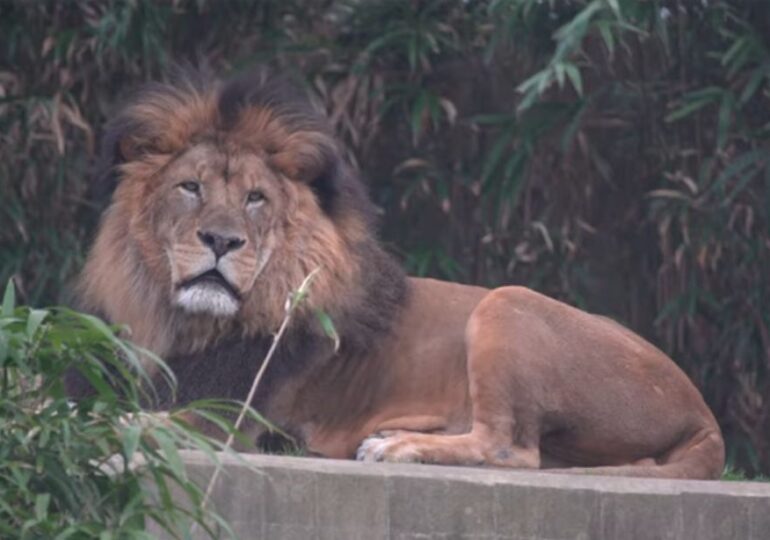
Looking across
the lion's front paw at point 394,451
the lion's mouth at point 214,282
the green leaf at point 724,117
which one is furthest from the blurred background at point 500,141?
the lion's front paw at point 394,451

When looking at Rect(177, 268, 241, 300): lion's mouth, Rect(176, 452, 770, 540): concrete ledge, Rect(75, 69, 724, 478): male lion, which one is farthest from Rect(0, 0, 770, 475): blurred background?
Rect(176, 452, 770, 540): concrete ledge

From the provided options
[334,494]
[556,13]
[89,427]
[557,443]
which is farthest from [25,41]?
[89,427]

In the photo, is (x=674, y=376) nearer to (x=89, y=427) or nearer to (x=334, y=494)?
(x=334, y=494)

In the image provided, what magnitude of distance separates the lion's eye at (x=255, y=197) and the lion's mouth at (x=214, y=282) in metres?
0.22

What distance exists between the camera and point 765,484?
481 centimetres

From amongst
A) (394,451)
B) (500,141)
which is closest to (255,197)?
(394,451)

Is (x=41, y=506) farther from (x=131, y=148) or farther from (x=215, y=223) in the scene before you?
(x=131, y=148)

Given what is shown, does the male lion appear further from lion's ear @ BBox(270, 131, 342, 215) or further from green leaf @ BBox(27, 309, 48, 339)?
green leaf @ BBox(27, 309, 48, 339)

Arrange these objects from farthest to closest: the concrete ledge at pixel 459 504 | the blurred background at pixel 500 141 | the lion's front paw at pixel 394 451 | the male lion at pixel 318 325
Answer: the blurred background at pixel 500 141, the male lion at pixel 318 325, the lion's front paw at pixel 394 451, the concrete ledge at pixel 459 504

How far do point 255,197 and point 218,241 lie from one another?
0.65 ft

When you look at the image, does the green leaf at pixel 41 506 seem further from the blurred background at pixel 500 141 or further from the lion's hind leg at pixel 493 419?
the blurred background at pixel 500 141

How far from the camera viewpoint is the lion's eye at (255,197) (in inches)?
206

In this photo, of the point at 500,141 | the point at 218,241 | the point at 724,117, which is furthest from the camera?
the point at 500,141

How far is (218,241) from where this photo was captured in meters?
5.10
